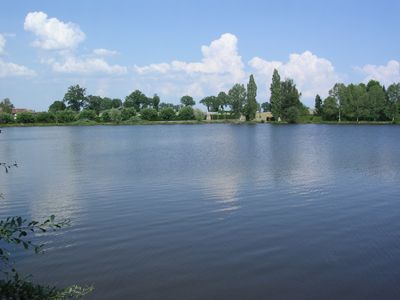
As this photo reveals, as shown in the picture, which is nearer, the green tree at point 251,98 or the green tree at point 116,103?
the green tree at point 251,98

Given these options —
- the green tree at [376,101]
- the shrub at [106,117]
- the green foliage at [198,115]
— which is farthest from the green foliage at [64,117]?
the green tree at [376,101]

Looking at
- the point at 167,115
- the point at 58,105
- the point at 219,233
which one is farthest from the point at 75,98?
the point at 219,233

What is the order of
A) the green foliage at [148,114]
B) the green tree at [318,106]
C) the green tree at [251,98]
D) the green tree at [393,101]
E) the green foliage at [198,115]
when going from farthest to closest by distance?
1. the green foliage at [198,115]
2. the green foliage at [148,114]
3. the green tree at [318,106]
4. the green tree at [251,98]
5. the green tree at [393,101]

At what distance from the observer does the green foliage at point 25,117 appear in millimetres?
124688

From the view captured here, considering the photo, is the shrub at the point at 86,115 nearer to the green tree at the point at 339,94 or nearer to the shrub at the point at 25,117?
the shrub at the point at 25,117

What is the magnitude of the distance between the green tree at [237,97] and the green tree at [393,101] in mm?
37309

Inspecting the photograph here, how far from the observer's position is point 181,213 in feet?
46.1

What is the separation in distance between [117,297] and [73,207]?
26.5 feet

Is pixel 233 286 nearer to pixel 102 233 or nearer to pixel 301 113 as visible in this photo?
pixel 102 233

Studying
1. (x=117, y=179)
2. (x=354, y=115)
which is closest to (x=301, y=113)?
(x=354, y=115)

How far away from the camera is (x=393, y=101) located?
356 feet

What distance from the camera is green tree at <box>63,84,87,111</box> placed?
15969 centimetres

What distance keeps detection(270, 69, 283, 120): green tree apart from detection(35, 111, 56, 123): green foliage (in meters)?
62.9

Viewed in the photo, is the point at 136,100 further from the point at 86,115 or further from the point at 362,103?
the point at 362,103
